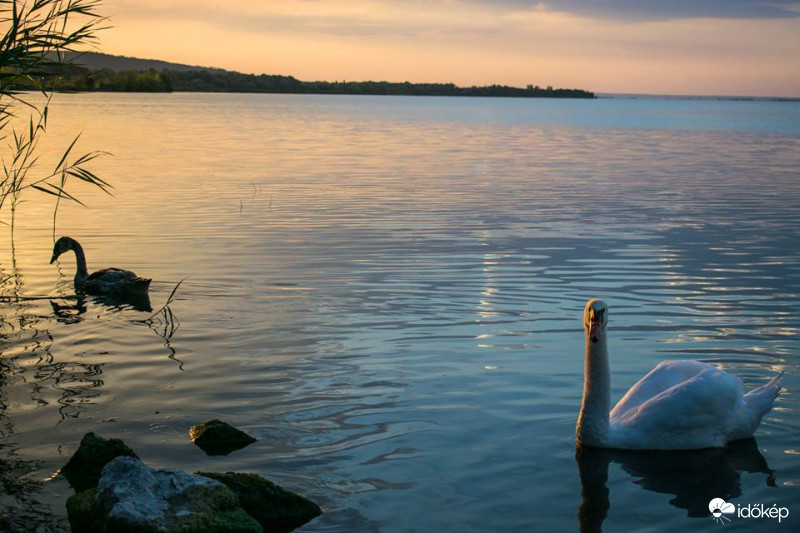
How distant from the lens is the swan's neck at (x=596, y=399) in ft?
27.8

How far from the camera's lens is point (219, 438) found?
8.56 meters

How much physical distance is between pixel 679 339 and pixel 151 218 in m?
13.9

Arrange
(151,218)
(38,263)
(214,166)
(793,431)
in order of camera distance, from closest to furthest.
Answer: (793,431)
(38,263)
(151,218)
(214,166)

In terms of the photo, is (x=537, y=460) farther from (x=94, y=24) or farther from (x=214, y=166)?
(x=214, y=166)

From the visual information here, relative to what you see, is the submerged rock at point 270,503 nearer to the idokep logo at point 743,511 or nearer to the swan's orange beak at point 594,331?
the swan's orange beak at point 594,331

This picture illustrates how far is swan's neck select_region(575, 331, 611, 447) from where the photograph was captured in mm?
8469

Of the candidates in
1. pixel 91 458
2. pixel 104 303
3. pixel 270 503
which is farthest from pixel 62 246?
pixel 270 503

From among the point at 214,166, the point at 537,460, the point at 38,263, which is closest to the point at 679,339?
the point at 537,460

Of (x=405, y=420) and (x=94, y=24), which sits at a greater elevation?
(x=94, y=24)

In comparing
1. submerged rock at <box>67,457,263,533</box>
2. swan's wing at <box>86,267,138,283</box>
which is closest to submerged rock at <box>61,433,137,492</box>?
submerged rock at <box>67,457,263,533</box>

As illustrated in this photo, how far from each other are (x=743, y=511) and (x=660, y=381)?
5.52 ft

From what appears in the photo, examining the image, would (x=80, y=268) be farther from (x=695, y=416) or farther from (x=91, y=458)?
(x=695, y=416)

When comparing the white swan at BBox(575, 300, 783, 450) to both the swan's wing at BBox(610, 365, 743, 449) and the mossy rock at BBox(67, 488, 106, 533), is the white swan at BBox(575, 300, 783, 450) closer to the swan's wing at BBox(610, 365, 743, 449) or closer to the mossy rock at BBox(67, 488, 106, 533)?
the swan's wing at BBox(610, 365, 743, 449)

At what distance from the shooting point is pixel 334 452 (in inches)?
333
